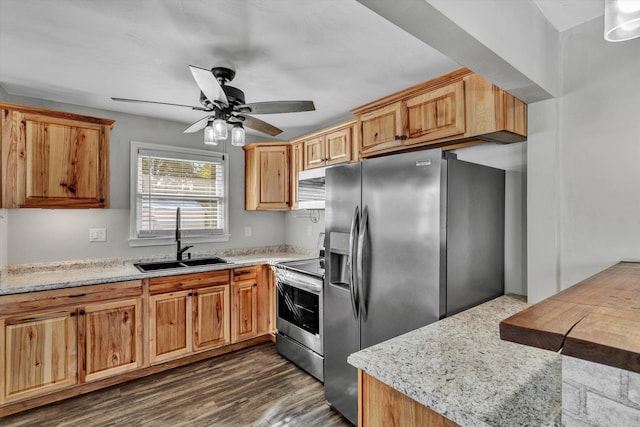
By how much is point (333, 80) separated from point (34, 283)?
269 centimetres

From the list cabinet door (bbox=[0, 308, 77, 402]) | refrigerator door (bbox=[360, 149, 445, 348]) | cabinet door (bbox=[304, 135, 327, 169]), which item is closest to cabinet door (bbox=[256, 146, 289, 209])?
cabinet door (bbox=[304, 135, 327, 169])

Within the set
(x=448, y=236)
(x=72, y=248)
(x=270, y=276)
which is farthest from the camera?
(x=270, y=276)

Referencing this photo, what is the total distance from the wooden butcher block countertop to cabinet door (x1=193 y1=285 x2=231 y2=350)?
2.78 metres

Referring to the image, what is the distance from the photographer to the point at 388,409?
1098 mm

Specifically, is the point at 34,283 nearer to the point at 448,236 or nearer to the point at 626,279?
the point at 448,236

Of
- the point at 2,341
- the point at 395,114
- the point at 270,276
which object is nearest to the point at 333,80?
the point at 395,114

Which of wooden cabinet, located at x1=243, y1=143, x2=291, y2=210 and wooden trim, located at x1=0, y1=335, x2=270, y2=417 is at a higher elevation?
wooden cabinet, located at x1=243, y1=143, x2=291, y2=210

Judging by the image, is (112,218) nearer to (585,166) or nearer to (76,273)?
(76,273)

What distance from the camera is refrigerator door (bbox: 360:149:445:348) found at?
1.62 metres

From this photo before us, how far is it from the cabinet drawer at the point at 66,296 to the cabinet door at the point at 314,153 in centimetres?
191

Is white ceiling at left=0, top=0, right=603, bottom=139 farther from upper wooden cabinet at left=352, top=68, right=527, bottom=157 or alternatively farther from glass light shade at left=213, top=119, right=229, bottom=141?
glass light shade at left=213, top=119, right=229, bottom=141

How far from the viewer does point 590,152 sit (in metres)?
1.63

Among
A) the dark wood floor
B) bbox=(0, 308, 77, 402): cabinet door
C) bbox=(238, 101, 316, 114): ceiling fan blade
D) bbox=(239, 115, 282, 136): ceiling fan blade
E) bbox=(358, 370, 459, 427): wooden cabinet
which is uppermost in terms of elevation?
bbox=(238, 101, 316, 114): ceiling fan blade

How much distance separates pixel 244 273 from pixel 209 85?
195 cm
